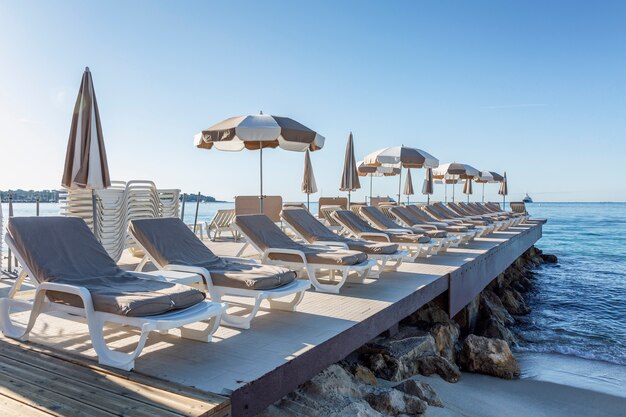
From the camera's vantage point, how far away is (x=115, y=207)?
651 cm

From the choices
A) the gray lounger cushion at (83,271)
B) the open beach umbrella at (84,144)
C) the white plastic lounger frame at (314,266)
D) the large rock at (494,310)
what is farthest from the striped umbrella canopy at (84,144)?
the large rock at (494,310)

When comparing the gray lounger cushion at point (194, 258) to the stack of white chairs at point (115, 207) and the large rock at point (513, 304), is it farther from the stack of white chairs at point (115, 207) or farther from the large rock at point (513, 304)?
the large rock at point (513, 304)

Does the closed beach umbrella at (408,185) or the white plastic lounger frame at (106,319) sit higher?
the closed beach umbrella at (408,185)

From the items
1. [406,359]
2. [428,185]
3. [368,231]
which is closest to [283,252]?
[406,359]

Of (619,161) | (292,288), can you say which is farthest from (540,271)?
(619,161)

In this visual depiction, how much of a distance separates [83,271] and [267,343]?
1.48 meters

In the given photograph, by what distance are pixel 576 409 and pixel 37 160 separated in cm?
1126

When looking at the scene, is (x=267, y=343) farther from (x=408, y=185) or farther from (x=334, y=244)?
(x=408, y=185)

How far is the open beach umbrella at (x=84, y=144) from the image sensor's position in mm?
5195

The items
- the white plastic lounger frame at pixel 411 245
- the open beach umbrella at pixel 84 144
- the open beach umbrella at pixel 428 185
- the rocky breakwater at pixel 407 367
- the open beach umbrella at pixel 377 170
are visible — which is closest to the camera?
the rocky breakwater at pixel 407 367

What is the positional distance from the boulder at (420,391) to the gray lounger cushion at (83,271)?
7.10ft

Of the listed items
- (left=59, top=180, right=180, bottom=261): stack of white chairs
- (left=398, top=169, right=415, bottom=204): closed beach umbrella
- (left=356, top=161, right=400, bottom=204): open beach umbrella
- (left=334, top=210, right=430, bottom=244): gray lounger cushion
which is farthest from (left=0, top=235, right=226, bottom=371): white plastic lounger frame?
(left=398, top=169, right=415, bottom=204): closed beach umbrella

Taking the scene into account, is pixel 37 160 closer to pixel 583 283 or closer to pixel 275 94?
pixel 275 94

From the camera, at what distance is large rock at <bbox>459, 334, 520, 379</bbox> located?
605 cm
